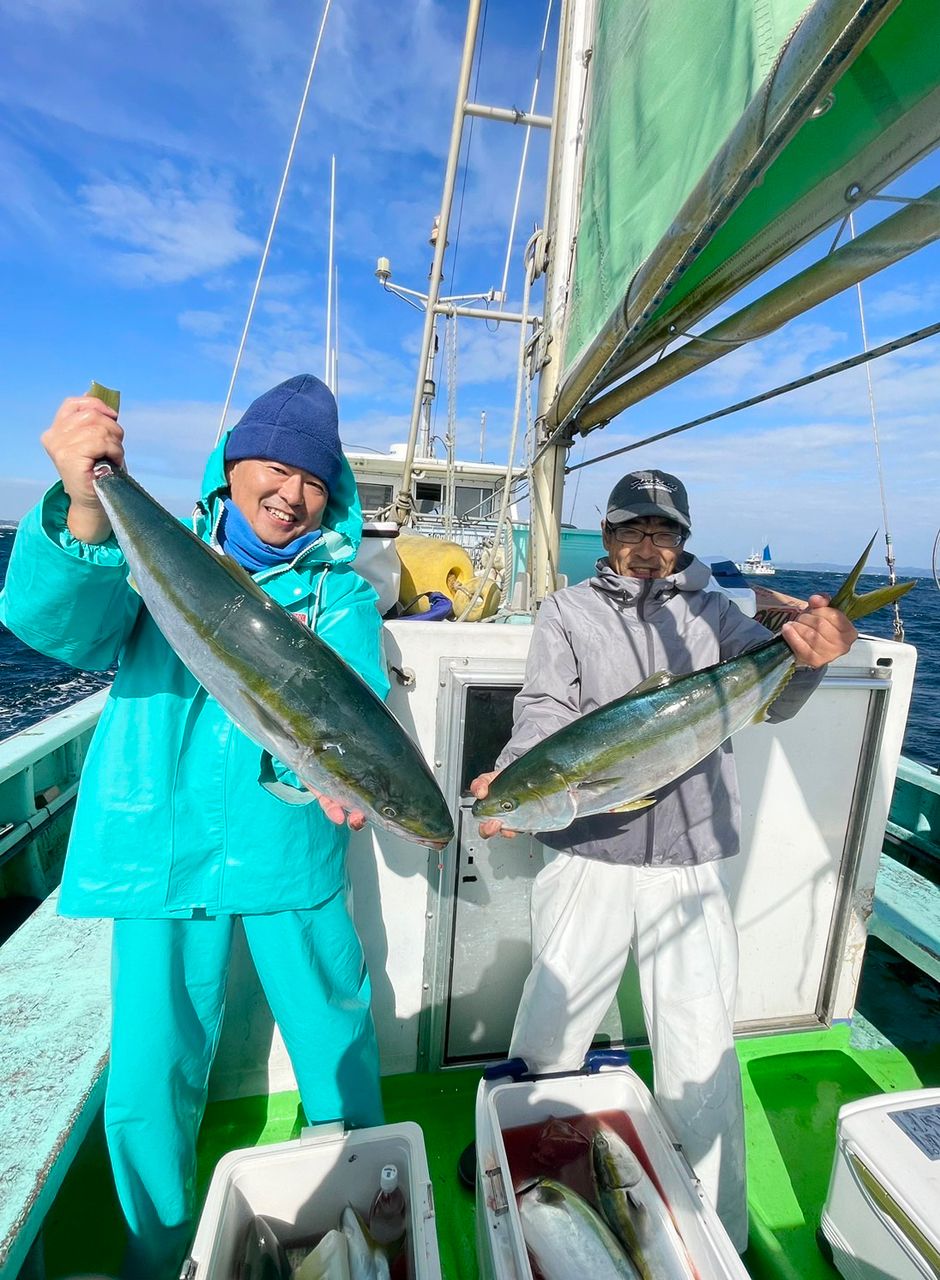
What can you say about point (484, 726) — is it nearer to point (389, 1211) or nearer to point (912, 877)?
point (389, 1211)

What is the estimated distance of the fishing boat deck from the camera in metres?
Answer: 2.29

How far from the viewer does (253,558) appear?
2074 millimetres

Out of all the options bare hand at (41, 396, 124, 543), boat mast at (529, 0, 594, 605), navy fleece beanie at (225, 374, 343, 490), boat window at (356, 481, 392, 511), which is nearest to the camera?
bare hand at (41, 396, 124, 543)

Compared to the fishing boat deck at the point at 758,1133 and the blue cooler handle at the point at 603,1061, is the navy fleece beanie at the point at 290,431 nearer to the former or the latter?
the blue cooler handle at the point at 603,1061

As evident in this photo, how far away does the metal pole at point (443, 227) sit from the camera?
5191mm

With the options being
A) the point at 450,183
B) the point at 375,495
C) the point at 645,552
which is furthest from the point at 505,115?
the point at 375,495

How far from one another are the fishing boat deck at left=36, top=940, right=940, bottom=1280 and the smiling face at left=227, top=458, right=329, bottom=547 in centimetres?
259

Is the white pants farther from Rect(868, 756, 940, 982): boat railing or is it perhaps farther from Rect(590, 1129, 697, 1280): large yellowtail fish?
Rect(868, 756, 940, 982): boat railing

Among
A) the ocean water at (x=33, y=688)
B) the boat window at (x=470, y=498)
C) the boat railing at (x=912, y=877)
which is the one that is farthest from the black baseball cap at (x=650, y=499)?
the boat window at (x=470, y=498)

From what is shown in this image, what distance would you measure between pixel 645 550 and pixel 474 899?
1758mm

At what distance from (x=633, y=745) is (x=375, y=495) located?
1946 cm

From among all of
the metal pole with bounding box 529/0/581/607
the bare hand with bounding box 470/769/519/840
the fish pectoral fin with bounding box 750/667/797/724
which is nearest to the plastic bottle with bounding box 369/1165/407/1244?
the bare hand with bounding box 470/769/519/840

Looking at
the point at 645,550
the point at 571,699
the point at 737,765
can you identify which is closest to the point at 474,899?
the point at 571,699

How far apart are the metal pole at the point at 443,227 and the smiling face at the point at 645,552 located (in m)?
4.81
